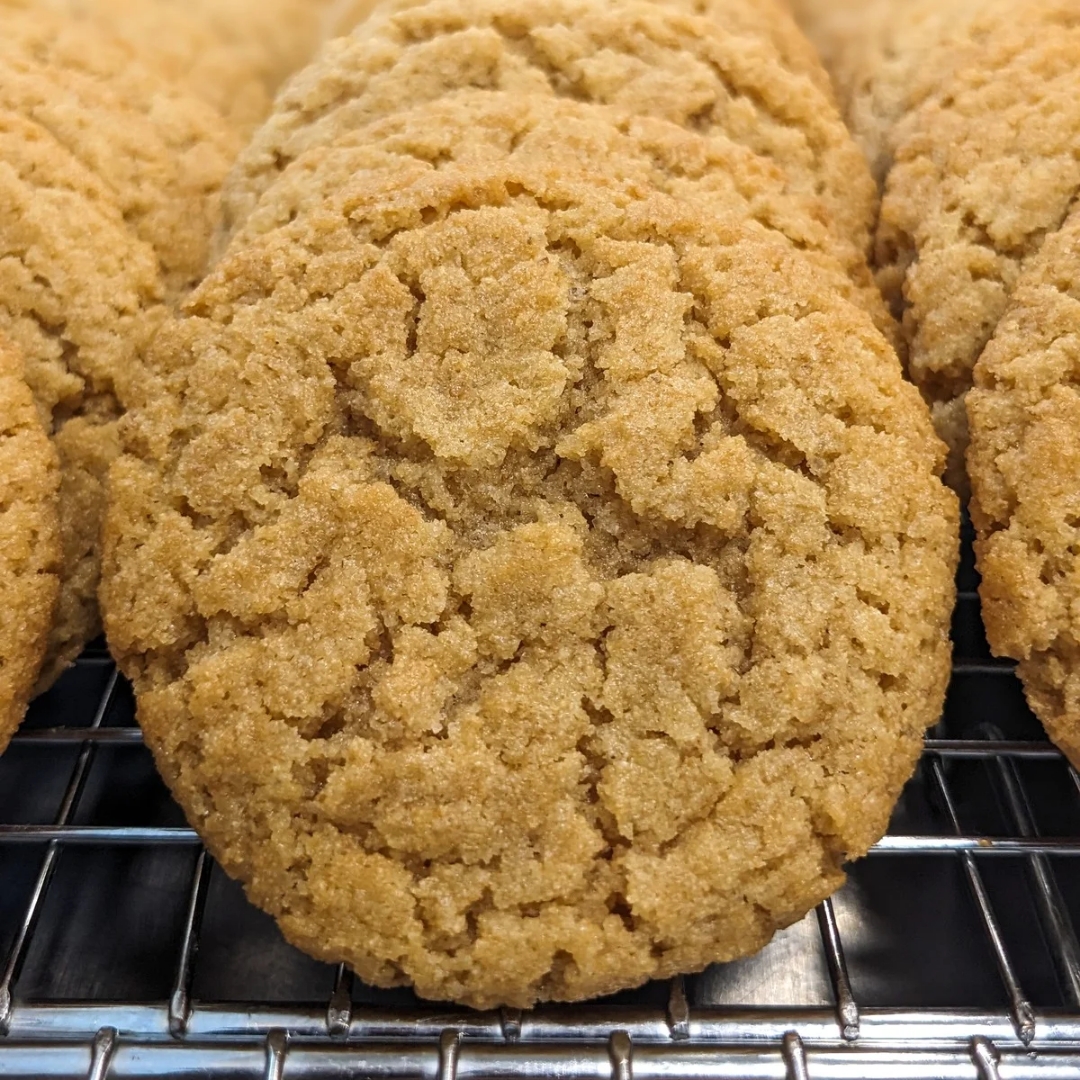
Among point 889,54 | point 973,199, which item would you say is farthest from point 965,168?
point 889,54

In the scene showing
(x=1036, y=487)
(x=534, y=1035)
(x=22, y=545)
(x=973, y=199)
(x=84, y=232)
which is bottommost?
(x=534, y=1035)

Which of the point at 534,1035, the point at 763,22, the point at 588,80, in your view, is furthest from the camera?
the point at 763,22

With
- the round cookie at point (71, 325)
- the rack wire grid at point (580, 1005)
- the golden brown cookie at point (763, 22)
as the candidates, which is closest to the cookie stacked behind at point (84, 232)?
the round cookie at point (71, 325)

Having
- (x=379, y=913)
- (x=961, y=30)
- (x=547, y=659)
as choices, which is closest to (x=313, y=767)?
(x=379, y=913)

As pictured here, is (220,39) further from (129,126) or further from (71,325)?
(71,325)

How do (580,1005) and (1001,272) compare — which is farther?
(1001,272)

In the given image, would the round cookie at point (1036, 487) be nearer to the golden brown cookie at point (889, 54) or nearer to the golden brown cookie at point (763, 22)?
the golden brown cookie at point (889, 54)

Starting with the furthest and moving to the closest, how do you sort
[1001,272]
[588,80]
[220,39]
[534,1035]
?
[220,39] < [588,80] < [1001,272] < [534,1035]

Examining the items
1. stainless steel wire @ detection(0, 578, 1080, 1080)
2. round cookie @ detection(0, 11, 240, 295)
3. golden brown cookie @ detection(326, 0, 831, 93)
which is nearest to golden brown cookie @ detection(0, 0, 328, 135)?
round cookie @ detection(0, 11, 240, 295)

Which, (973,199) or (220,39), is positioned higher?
(220,39)
